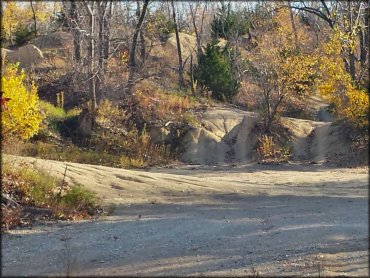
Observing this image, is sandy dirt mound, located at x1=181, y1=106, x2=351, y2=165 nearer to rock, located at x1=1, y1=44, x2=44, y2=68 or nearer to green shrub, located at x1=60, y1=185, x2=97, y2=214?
green shrub, located at x1=60, y1=185, x2=97, y2=214

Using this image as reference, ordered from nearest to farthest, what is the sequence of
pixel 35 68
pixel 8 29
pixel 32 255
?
pixel 32 255 → pixel 35 68 → pixel 8 29

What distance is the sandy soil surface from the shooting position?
23.1 feet

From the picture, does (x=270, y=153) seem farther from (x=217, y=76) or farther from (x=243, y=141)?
(x=217, y=76)

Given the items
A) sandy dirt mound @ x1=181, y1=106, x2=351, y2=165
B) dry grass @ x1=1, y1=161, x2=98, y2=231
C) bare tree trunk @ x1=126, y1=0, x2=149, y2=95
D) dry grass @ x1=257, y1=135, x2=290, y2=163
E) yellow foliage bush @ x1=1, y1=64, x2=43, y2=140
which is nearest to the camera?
dry grass @ x1=1, y1=161, x2=98, y2=231

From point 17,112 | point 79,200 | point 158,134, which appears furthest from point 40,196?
point 158,134

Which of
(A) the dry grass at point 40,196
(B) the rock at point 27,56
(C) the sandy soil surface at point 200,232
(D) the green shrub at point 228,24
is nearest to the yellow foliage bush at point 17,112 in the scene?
(C) the sandy soil surface at point 200,232

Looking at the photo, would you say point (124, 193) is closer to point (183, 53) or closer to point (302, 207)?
point (302, 207)

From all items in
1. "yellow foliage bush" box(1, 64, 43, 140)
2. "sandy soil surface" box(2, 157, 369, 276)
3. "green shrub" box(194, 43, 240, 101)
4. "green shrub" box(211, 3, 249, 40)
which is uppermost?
"green shrub" box(211, 3, 249, 40)

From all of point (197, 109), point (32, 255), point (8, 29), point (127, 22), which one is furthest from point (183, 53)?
point (32, 255)

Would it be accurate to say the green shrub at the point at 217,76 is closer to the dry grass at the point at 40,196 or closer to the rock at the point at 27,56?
the rock at the point at 27,56

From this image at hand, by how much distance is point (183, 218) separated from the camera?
33.7ft

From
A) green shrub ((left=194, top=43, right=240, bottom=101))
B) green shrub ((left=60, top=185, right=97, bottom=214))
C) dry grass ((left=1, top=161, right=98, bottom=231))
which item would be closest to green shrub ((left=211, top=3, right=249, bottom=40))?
green shrub ((left=194, top=43, right=240, bottom=101))

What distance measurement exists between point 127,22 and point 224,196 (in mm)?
23272

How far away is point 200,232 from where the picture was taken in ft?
29.3
